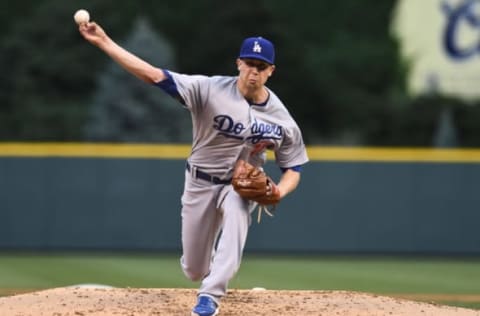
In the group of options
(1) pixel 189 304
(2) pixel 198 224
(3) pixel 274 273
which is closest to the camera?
(2) pixel 198 224

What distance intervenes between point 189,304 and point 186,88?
1.27m

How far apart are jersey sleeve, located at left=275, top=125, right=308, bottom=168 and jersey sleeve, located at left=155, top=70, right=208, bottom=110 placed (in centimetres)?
58

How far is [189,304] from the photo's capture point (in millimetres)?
7215

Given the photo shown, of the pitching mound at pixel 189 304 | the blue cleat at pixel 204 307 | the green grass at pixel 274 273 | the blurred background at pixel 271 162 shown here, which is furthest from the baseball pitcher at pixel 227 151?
the blurred background at pixel 271 162

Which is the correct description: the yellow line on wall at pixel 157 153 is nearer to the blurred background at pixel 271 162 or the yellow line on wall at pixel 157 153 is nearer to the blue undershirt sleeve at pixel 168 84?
the blurred background at pixel 271 162

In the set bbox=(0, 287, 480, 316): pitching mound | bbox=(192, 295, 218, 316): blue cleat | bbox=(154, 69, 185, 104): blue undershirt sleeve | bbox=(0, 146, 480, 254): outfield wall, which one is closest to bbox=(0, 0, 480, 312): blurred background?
bbox=(0, 146, 480, 254): outfield wall

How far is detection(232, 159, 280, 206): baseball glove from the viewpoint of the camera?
A: 6793 millimetres

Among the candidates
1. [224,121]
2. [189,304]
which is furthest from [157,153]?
[224,121]

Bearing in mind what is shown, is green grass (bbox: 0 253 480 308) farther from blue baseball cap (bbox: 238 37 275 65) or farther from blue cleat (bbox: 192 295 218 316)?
blue baseball cap (bbox: 238 37 275 65)

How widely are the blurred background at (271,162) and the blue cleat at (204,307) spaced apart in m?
3.64

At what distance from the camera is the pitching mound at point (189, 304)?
7.00 meters

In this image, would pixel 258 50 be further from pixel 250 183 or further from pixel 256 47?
pixel 250 183

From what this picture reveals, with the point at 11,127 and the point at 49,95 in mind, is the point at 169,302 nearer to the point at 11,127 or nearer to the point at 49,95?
the point at 11,127

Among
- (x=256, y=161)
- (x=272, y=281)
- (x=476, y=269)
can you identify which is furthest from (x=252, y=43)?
(x=476, y=269)
